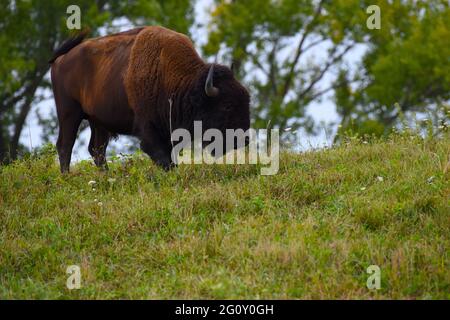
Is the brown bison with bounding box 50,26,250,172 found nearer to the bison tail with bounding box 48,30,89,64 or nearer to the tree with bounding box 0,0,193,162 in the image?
the bison tail with bounding box 48,30,89,64

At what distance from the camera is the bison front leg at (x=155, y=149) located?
923cm

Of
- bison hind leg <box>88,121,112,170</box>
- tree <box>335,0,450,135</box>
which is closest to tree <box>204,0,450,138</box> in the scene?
tree <box>335,0,450,135</box>

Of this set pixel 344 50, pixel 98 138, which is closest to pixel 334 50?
pixel 344 50

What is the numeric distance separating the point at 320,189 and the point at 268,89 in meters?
22.1

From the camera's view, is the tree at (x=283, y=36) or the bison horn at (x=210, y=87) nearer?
the bison horn at (x=210, y=87)

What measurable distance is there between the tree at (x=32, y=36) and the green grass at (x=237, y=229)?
14.9 meters

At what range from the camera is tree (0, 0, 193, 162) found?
76.8 ft

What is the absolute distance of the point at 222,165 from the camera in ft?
29.3

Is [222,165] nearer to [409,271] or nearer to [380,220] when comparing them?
[380,220]

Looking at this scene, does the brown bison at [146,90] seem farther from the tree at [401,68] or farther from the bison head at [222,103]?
the tree at [401,68]

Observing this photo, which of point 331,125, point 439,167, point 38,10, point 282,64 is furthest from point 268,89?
point 439,167

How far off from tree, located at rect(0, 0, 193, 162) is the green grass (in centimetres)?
1490

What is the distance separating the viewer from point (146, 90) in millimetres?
9367

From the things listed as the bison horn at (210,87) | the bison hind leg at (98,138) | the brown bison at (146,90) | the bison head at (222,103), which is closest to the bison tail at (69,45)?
the brown bison at (146,90)
